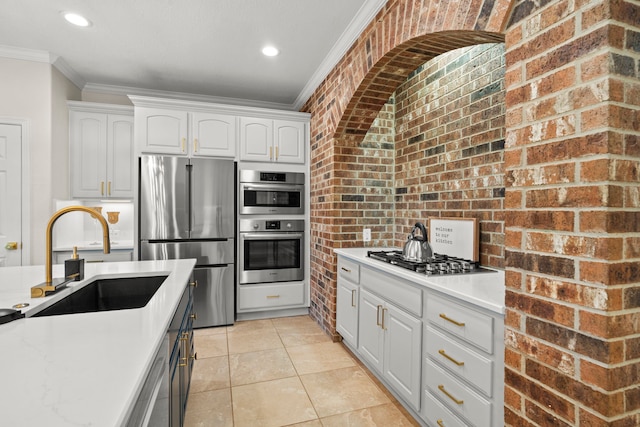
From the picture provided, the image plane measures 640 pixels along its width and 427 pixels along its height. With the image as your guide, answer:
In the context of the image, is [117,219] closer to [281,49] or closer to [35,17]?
[35,17]

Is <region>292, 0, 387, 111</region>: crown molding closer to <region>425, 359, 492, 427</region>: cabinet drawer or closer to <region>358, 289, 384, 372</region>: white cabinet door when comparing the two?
<region>358, 289, 384, 372</region>: white cabinet door

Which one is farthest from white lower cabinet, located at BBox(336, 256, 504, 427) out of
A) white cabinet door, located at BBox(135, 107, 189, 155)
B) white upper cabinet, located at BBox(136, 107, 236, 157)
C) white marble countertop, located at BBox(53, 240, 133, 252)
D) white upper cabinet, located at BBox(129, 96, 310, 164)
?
white marble countertop, located at BBox(53, 240, 133, 252)

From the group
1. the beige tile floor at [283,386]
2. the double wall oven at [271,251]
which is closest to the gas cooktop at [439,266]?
the beige tile floor at [283,386]

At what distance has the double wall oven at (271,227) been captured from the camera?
139 inches

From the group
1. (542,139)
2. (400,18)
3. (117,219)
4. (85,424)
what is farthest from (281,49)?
(85,424)

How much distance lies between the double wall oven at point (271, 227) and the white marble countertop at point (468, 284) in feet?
5.40

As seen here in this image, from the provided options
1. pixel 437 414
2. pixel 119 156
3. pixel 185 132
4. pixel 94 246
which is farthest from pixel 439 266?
pixel 119 156

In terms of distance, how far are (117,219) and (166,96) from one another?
5.15ft

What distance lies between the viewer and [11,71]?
3035mm

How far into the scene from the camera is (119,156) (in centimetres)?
358

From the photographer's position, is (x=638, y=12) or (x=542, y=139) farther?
(x=542, y=139)

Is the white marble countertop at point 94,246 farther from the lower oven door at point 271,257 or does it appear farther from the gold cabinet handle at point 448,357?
the gold cabinet handle at point 448,357

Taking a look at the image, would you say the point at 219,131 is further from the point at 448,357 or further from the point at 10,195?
the point at 448,357

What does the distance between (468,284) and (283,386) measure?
1.49 m
